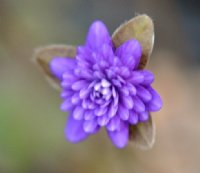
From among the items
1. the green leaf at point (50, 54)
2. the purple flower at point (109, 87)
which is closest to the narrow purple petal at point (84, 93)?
the purple flower at point (109, 87)

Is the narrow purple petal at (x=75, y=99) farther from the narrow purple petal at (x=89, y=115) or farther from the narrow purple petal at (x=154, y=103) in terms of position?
the narrow purple petal at (x=154, y=103)

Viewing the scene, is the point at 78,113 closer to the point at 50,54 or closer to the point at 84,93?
the point at 84,93

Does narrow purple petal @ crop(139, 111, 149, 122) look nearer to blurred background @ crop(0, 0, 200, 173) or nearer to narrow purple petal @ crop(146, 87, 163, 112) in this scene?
narrow purple petal @ crop(146, 87, 163, 112)

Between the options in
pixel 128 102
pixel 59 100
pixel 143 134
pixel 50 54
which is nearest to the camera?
pixel 128 102

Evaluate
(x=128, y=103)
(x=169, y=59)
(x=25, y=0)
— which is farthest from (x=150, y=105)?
(x=25, y=0)

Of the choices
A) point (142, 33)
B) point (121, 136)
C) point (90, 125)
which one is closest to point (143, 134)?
point (121, 136)

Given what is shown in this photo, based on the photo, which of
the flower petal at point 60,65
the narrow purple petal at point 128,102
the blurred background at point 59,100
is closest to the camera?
the narrow purple petal at point 128,102

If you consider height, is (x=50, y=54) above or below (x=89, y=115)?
above

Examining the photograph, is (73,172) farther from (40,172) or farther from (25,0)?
(25,0)
